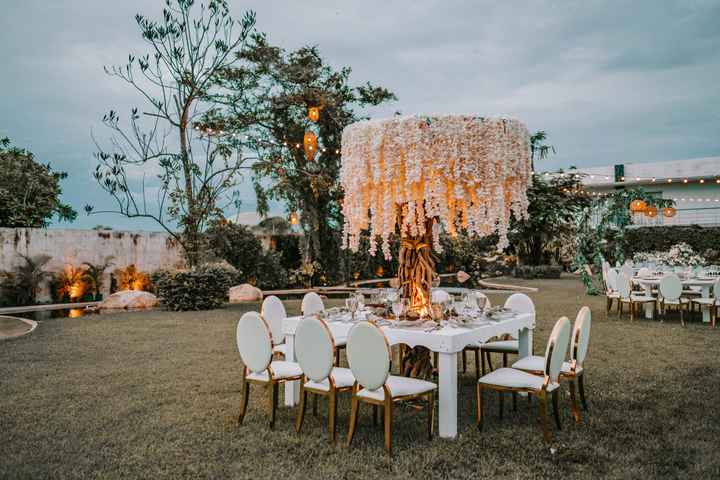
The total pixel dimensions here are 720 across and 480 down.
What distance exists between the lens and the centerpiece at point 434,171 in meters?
4.15

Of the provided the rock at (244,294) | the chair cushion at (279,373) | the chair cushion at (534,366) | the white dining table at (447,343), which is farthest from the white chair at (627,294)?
the rock at (244,294)

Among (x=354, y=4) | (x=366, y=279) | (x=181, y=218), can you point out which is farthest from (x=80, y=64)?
(x=366, y=279)

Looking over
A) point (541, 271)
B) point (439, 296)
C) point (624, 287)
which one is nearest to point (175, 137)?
point (439, 296)

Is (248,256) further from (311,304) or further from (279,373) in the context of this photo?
(279,373)

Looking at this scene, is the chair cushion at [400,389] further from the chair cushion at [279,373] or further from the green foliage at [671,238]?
the green foliage at [671,238]

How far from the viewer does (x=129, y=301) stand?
13.1 m

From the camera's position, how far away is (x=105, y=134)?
35.8ft

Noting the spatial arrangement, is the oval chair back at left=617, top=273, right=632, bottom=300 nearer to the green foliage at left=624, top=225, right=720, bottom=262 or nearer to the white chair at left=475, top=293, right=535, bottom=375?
the white chair at left=475, top=293, right=535, bottom=375

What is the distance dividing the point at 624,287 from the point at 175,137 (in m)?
10.1

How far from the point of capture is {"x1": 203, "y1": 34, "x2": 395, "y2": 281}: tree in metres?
16.7

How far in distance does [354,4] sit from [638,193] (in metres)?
9.20

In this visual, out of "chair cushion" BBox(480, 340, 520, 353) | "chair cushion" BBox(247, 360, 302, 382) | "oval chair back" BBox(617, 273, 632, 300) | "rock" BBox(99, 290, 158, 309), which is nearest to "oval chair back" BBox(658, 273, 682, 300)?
"oval chair back" BBox(617, 273, 632, 300)

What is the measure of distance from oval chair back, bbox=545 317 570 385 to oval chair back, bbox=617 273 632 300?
698cm

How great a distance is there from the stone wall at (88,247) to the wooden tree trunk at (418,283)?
1124 centimetres
